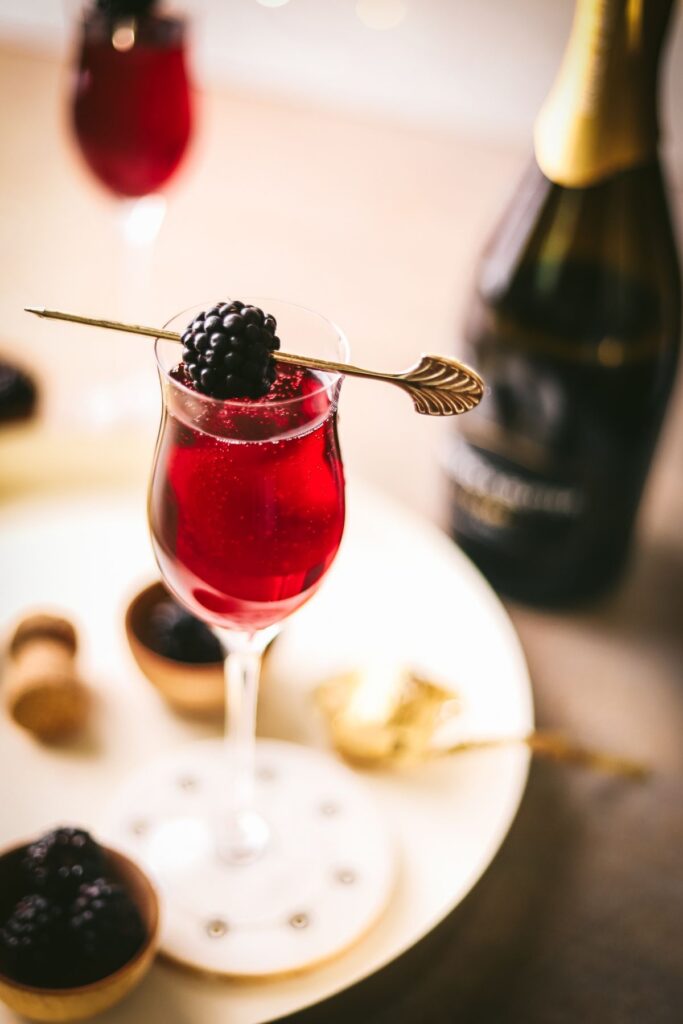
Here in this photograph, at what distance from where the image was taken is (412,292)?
1638 millimetres

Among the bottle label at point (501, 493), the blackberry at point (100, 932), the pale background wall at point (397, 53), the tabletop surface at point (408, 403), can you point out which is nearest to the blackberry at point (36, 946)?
the blackberry at point (100, 932)

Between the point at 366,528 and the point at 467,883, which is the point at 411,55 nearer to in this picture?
the point at 366,528

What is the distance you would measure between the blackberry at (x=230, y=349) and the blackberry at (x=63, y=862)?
1.11 ft

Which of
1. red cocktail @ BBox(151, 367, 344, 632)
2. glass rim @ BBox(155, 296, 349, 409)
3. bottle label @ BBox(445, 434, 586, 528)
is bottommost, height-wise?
bottle label @ BBox(445, 434, 586, 528)

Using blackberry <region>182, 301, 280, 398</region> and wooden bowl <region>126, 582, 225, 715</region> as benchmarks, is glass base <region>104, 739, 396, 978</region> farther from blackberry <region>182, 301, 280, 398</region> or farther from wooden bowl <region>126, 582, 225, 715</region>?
blackberry <region>182, 301, 280, 398</region>

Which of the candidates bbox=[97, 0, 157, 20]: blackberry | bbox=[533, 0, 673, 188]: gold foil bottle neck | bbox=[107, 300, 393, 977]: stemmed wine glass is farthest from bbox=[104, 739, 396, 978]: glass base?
bbox=[97, 0, 157, 20]: blackberry

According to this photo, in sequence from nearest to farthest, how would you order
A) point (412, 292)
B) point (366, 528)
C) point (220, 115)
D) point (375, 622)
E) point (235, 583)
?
1. point (235, 583)
2. point (375, 622)
3. point (366, 528)
4. point (412, 292)
5. point (220, 115)

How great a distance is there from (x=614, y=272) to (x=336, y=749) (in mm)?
649

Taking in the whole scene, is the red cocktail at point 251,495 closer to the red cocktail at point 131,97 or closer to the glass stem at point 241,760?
the glass stem at point 241,760

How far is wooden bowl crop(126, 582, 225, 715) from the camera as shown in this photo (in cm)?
95

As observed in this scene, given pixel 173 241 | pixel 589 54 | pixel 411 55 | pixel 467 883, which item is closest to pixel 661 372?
pixel 589 54

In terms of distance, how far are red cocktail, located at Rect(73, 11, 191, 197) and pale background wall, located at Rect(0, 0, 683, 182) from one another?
91 cm

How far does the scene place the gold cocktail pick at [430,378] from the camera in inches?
24.5

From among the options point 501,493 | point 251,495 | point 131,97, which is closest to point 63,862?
point 251,495
